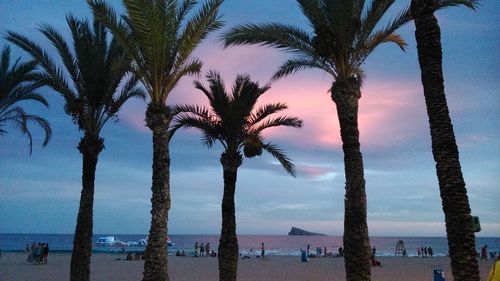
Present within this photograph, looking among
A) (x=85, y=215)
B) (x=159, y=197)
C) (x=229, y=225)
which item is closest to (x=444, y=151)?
(x=159, y=197)

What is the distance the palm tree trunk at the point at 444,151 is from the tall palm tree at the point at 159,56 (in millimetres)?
6454

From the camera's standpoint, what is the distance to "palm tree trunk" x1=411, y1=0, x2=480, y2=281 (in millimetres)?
6742

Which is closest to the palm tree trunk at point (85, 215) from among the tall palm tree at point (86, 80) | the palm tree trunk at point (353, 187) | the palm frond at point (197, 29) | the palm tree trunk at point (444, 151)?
the tall palm tree at point (86, 80)

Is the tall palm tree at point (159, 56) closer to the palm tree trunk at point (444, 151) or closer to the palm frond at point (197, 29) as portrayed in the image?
the palm frond at point (197, 29)

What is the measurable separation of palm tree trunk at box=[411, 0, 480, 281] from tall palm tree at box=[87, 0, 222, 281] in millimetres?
6454

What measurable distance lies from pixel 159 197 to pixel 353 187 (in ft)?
16.8

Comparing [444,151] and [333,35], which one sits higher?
[333,35]

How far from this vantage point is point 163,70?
12.6 m

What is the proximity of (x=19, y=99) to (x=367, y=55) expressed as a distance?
1295 cm

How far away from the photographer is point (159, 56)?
479 inches

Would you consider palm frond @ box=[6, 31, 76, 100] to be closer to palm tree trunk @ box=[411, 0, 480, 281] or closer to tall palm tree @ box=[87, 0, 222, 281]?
tall palm tree @ box=[87, 0, 222, 281]

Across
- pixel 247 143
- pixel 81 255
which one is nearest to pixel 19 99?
pixel 81 255

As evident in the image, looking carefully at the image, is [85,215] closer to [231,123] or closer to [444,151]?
[231,123]

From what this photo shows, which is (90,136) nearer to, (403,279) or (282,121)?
(282,121)
